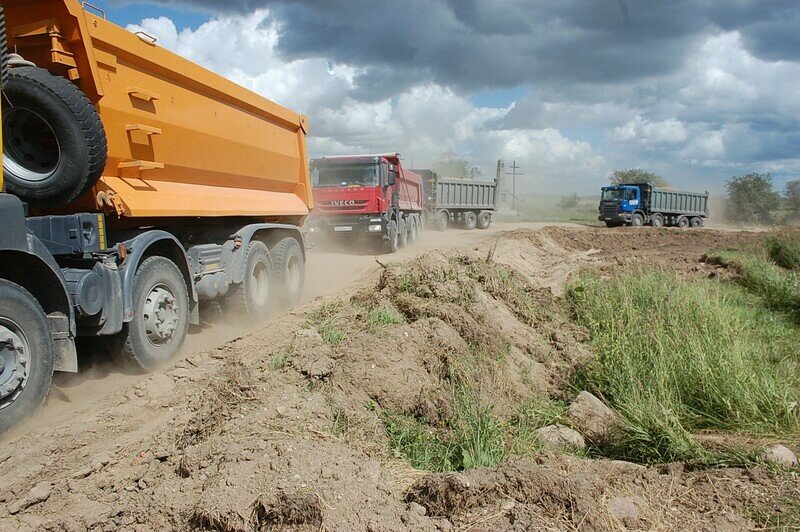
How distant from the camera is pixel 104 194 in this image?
5438 millimetres

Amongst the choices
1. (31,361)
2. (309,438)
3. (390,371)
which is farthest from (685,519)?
(31,361)

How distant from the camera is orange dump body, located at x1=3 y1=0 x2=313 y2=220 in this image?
5102 millimetres

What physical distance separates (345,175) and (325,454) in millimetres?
14464

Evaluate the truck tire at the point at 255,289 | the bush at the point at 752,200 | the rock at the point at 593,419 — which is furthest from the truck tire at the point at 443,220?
the bush at the point at 752,200

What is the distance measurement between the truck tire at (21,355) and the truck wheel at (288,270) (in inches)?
199

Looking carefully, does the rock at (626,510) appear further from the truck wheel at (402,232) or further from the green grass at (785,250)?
the truck wheel at (402,232)

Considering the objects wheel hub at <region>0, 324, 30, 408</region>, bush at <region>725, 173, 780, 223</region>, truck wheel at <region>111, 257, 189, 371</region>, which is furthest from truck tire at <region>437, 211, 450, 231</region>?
bush at <region>725, 173, 780, 223</region>

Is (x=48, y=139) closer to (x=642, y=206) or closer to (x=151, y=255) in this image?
(x=151, y=255)

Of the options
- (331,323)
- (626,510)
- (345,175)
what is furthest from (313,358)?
(345,175)

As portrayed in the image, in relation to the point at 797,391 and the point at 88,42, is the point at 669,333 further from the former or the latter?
the point at 88,42

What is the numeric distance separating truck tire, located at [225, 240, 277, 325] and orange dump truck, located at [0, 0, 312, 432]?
1.09 ft

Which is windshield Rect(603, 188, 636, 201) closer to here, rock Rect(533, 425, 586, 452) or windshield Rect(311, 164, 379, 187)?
windshield Rect(311, 164, 379, 187)

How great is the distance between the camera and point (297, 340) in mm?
5668

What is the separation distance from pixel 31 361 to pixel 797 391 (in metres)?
6.46
